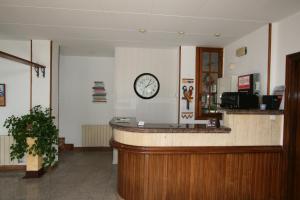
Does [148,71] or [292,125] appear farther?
[148,71]

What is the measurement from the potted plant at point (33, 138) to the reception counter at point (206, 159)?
1.63m

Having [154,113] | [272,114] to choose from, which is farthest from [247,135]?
[154,113]

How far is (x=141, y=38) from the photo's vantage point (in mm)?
4039

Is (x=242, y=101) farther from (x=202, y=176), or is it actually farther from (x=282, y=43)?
(x=202, y=176)

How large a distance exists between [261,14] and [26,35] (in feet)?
13.0

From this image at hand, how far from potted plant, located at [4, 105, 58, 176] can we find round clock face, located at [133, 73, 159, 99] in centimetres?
196

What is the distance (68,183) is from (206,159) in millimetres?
2470

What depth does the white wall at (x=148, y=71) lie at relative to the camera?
4.83m

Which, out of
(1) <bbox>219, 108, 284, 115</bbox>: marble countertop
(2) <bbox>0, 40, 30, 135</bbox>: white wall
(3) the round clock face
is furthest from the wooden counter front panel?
(2) <bbox>0, 40, 30, 135</bbox>: white wall

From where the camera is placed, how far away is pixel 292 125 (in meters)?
2.81

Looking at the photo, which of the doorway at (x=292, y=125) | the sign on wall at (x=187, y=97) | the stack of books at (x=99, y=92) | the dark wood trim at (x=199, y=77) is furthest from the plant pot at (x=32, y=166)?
the doorway at (x=292, y=125)

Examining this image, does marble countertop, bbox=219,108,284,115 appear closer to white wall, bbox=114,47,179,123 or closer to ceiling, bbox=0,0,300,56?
ceiling, bbox=0,0,300,56

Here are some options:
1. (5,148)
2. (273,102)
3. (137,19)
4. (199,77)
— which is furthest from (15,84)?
(273,102)

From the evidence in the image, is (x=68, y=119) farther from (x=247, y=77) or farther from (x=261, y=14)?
(x=261, y=14)
